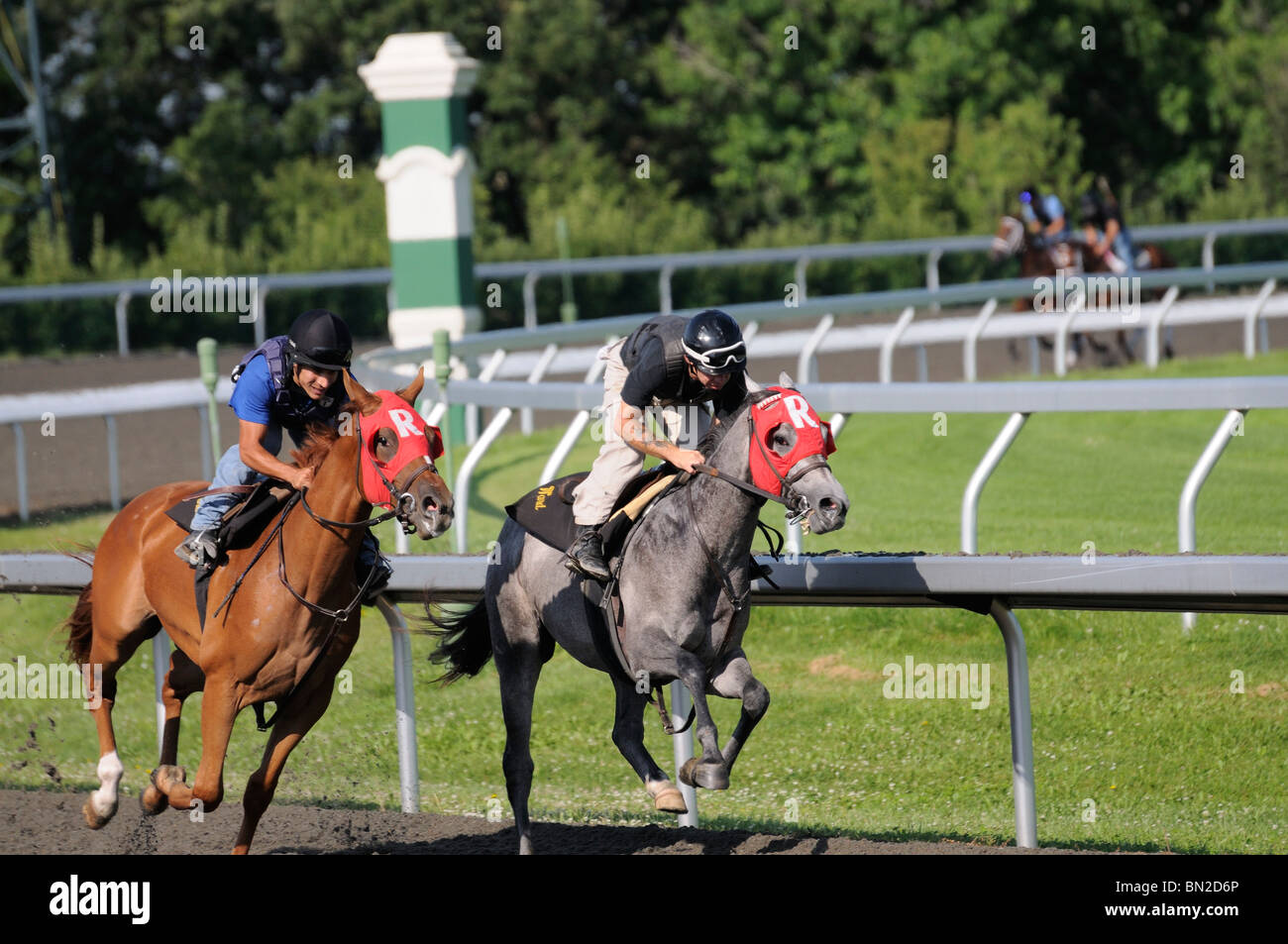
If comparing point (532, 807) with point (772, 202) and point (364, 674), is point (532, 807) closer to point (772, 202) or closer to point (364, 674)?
point (364, 674)

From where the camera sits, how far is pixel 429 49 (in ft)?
42.8

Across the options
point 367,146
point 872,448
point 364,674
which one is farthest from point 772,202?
point 364,674

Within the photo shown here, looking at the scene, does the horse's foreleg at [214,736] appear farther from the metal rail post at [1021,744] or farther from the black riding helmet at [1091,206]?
the black riding helmet at [1091,206]

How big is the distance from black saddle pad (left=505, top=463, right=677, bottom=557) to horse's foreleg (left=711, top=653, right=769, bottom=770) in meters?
0.51

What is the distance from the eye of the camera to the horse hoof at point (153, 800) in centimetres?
588

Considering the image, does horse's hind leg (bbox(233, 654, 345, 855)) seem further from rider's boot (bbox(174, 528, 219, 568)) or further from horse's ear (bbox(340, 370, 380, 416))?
horse's ear (bbox(340, 370, 380, 416))

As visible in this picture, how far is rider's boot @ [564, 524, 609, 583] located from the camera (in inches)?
219

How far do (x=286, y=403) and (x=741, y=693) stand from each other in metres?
1.65

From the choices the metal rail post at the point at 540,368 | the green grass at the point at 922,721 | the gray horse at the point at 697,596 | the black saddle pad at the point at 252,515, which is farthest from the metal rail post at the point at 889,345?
the black saddle pad at the point at 252,515

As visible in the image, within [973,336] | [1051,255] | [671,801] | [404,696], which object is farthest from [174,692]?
[1051,255]

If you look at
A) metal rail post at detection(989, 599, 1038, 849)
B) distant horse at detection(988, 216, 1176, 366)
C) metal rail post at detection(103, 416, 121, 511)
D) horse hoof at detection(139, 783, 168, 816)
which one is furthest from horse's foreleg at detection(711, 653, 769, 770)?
distant horse at detection(988, 216, 1176, 366)

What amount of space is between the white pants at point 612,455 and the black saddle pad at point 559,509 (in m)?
0.03

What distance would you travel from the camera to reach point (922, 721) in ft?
23.7

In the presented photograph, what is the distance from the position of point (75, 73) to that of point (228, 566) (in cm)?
2799
